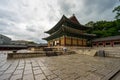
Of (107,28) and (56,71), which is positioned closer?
(56,71)

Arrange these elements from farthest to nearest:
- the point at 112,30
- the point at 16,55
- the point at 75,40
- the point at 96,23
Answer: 1. the point at 96,23
2. the point at 112,30
3. the point at 75,40
4. the point at 16,55

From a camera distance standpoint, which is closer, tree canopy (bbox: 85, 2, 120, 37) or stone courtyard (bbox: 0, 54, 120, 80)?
stone courtyard (bbox: 0, 54, 120, 80)

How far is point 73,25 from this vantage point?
21.3 meters

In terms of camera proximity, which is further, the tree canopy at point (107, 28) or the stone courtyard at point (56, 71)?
the tree canopy at point (107, 28)

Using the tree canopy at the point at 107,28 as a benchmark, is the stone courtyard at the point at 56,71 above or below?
below

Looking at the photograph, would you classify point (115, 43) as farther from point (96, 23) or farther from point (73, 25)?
point (96, 23)

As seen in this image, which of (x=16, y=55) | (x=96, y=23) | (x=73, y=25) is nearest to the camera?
(x=16, y=55)

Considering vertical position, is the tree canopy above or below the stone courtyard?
above

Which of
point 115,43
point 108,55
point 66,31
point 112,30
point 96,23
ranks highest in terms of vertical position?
point 96,23

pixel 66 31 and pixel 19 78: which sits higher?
pixel 66 31

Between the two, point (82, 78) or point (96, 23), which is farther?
point (96, 23)

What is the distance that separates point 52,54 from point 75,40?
10.9 metres

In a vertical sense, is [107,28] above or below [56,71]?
above

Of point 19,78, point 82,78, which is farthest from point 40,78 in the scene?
point 82,78
